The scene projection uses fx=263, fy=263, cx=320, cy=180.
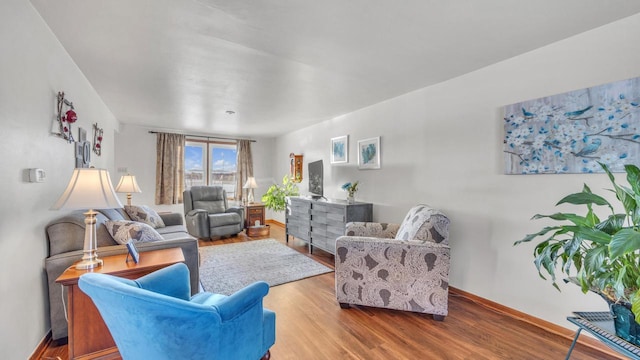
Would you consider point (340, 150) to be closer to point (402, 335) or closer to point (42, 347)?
point (402, 335)

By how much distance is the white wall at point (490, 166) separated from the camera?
1981mm

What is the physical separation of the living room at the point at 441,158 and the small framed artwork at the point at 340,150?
485 millimetres

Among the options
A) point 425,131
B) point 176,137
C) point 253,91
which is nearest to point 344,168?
point 425,131

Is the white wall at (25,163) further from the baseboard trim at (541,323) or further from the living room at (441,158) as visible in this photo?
the baseboard trim at (541,323)

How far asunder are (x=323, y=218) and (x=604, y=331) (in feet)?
10.1

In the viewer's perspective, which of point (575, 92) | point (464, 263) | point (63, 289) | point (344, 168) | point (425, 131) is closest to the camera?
point (63, 289)

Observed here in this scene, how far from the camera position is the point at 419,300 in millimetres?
2318

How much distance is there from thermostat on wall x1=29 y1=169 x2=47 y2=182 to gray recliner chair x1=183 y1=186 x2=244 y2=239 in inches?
126

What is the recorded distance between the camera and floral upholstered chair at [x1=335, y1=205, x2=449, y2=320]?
2.28 m

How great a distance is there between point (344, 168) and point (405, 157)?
1.33m

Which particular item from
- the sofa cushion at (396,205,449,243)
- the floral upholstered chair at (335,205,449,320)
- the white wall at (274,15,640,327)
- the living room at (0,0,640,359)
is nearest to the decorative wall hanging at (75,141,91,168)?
the living room at (0,0,640,359)

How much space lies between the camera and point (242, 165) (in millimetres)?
6676

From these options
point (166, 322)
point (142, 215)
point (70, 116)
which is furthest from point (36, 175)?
point (142, 215)

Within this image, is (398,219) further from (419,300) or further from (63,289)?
(63,289)
